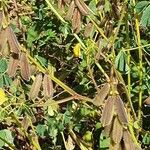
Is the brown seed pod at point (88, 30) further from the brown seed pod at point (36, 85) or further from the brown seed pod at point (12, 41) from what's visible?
the brown seed pod at point (12, 41)

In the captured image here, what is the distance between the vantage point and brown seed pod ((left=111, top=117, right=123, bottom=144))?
4.26ft

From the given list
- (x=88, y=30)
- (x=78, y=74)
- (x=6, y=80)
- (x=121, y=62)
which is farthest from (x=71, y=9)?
(x=78, y=74)

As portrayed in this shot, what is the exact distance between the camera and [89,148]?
1858 millimetres

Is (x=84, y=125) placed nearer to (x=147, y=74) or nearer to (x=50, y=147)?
(x=50, y=147)

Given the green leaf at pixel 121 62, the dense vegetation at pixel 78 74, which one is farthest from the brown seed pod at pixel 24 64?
the green leaf at pixel 121 62

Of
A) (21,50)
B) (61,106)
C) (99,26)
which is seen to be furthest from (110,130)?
(61,106)

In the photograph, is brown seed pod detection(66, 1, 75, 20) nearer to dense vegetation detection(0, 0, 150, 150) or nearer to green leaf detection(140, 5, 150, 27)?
dense vegetation detection(0, 0, 150, 150)

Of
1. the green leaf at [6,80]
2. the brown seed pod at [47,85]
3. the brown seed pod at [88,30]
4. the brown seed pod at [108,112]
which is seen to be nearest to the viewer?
the brown seed pod at [108,112]

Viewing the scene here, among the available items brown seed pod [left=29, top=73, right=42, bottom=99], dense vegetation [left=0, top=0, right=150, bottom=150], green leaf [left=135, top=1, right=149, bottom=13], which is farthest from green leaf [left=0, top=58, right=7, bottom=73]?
green leaf [left=135, top=1, right=149, bottom=13]

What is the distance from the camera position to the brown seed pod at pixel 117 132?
4.26 ft

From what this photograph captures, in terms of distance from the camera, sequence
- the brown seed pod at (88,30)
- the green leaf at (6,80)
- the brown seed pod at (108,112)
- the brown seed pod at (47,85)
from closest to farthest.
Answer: the brown seed pod at (108,112)
the brown seed pod at (47,85)
the brown seed pod at (88,30)
the green leaf at (6,80)

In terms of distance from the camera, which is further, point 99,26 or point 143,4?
point 99,26

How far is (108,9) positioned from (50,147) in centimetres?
72

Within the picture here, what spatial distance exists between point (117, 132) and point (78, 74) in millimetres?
691
